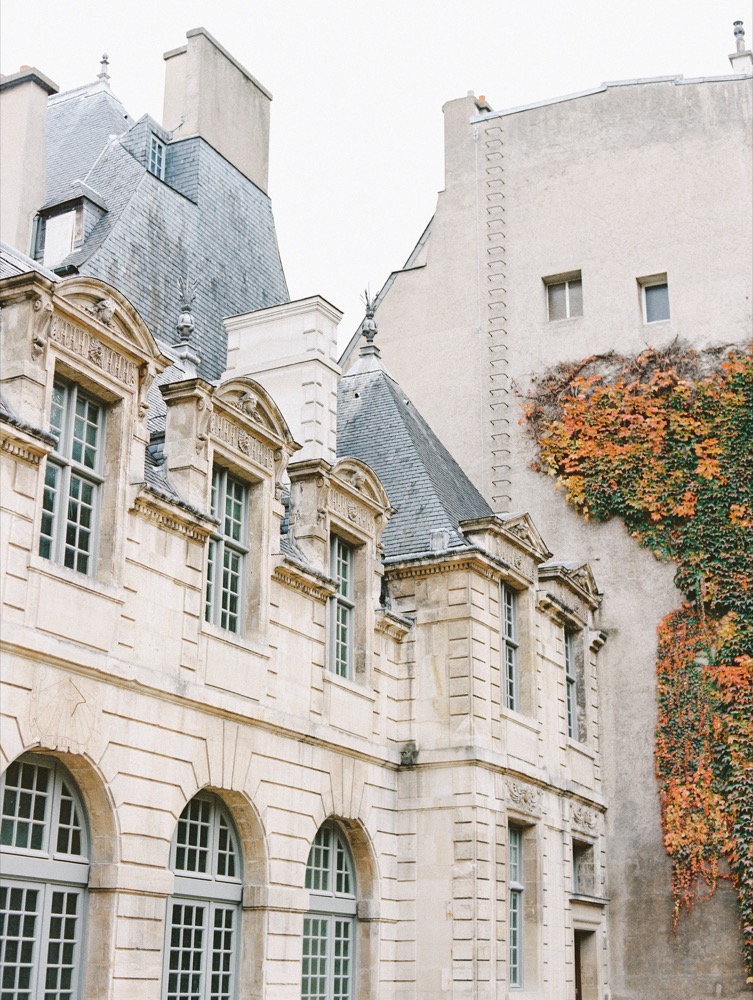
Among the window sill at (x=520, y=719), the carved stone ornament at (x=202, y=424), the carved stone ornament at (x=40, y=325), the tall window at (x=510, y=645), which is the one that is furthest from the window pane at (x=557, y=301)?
the carved stone ornament at (x=40, y=325)

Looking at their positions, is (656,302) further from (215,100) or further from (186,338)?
(186,338)

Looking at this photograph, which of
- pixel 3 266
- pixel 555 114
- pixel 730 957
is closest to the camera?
pixel 3 266

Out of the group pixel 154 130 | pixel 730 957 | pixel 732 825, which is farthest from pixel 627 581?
pixel 154 130

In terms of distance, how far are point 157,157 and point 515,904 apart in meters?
12.7

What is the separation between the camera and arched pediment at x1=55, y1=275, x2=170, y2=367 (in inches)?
476

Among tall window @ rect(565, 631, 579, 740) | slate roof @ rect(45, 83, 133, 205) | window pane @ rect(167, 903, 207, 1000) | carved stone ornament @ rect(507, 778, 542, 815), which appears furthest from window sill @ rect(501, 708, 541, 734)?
slate roof @ rect(45, 83, 133, 205)

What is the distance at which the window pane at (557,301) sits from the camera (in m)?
22.8

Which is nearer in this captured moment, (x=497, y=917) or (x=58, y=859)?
(x=58, y=859)

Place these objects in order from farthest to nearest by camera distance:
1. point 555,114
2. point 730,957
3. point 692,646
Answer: point 555,114 → point 692,646 → point 730,957

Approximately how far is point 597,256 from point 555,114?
2.93 m

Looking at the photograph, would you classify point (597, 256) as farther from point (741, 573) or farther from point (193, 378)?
point (193, 378)

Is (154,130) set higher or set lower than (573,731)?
higher

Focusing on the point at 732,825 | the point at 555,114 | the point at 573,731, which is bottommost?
the point at 732,825

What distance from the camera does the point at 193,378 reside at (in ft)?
44.4
